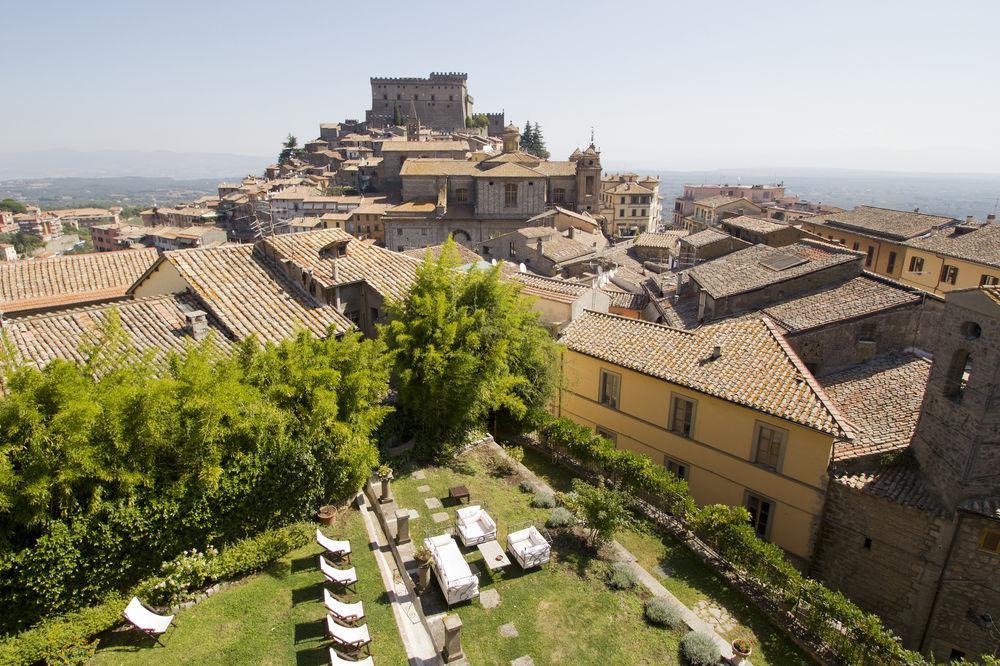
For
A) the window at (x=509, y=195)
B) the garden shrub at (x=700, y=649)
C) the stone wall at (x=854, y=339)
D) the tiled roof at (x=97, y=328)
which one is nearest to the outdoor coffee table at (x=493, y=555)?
the garden shrub at (x=700, y=649)

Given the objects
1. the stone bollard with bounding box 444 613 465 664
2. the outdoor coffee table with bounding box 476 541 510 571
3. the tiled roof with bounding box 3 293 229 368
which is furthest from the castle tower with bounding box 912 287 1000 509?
the tiled roof with bounding box 3 293 229 368

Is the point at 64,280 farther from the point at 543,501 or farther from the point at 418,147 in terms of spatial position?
the point at 418,147

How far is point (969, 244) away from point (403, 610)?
40041 mm

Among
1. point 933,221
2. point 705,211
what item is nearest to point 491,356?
point 933,221

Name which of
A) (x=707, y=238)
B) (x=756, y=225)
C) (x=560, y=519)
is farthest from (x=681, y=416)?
(x=756, y=225)

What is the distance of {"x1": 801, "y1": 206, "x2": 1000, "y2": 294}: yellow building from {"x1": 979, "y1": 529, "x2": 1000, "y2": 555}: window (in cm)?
2435

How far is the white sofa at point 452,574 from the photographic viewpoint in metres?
10.9

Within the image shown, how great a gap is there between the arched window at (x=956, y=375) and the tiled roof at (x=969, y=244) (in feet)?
74.5

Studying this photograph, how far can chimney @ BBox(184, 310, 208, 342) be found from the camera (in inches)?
645

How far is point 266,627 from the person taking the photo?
33.7ft

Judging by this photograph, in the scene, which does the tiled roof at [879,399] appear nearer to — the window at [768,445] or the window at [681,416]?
the window at [768,445]

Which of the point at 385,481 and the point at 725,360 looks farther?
the point at 725,360

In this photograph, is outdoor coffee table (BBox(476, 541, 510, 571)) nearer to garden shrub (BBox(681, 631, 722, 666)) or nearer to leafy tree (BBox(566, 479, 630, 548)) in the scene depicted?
leafy tree (BBox(566, 479, 630, 548))

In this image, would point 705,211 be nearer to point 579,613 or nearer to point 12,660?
point 579,613
